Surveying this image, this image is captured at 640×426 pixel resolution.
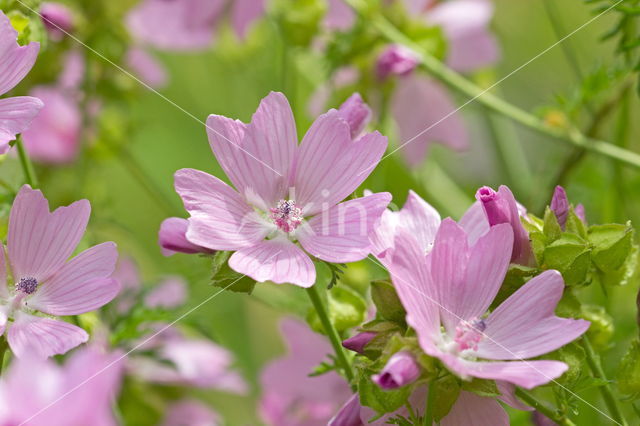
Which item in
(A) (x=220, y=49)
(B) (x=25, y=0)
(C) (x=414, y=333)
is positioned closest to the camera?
(C) (x=414, y=333)

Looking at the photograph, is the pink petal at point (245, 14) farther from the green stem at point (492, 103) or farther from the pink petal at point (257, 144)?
the pink petal at point (257, 144)

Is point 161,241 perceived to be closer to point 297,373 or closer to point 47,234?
point 47,234

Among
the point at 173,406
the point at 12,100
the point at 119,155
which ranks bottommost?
the point at 173,406

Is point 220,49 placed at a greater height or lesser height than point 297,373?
greater

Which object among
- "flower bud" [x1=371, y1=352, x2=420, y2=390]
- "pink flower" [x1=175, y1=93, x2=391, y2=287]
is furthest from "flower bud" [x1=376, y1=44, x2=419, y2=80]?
"flower bud" [x1=371, y1=352, x2=420, y2=390]

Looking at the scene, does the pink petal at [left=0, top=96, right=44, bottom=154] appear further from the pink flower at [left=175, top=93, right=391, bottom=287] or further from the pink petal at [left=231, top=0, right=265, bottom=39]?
the pink petal at [left=231, top=0, right=265, bottom=39]

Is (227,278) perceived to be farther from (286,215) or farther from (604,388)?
(604,388)

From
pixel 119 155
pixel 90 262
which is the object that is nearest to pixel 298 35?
pixel 119 155
